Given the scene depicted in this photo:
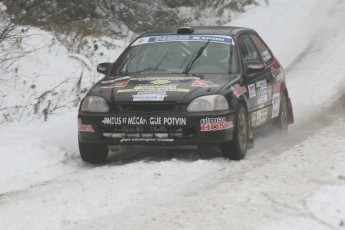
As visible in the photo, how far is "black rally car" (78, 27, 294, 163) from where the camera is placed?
24.4 feet

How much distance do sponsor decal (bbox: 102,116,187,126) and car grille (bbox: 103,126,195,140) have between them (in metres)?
0.06

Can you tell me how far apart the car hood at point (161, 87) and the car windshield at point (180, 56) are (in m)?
0.26

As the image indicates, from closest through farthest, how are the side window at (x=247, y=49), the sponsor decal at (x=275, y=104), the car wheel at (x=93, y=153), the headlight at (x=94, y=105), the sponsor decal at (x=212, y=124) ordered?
the sponsor decal at (x=212, y=124) < the headlight at (x=94, y=105) < the car wheel at (x=93, y=153) < the side window at (x=247, y=49) < the sponsor decal at (x=275, y=104)

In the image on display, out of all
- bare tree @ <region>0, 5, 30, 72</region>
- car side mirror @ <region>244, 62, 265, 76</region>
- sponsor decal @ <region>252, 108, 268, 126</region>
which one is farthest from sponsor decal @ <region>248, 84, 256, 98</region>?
bare tree @ <region>0, 5, 30, 72</region>

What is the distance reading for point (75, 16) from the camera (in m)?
17.1

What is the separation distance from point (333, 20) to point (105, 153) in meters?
13.8

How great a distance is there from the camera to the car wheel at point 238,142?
25.1 ft

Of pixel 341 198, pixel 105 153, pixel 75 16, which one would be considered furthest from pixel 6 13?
pixel 341 198

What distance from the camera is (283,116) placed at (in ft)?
32.6

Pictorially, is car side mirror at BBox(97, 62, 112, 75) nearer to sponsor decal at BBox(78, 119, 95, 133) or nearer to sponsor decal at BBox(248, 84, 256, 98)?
sponsor decal at BBox(78, 119, 95, 133)

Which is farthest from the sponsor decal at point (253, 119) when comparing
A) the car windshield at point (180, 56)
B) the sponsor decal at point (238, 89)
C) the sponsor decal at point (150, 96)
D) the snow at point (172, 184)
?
the sponsor decal at point (150, 96)

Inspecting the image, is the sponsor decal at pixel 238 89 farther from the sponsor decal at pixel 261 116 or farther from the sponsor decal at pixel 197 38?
the sponsor decal at pixel 197 38

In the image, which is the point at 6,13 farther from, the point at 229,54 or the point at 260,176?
the point at 260,176

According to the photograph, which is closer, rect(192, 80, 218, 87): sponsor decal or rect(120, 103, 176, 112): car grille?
rect(120, 103, 176, 112): car grille
